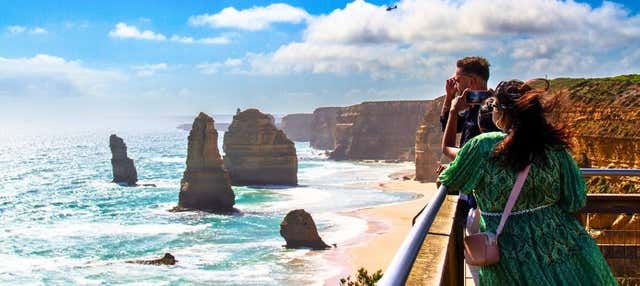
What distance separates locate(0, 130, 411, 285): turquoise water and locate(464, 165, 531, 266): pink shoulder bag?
2962cm

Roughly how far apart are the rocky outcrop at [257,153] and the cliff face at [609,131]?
184ft

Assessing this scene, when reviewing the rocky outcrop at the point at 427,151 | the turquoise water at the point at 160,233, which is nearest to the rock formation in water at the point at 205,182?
the turquoise water at the point at 160,233

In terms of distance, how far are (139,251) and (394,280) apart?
41.7m

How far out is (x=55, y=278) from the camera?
35375 millimetres

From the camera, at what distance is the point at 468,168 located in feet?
10.9

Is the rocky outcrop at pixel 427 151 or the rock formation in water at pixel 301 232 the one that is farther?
the rocky outcrop at pixel 427 151

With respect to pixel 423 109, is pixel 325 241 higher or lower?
lower

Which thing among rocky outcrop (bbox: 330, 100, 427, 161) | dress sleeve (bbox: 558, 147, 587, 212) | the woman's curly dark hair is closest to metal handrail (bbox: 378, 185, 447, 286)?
the woman's curly dark hair

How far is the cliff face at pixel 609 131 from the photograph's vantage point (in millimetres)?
A: 22094

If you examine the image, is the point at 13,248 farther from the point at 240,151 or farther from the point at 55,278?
the point at 240,151

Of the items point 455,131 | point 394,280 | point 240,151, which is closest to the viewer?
point 394,280

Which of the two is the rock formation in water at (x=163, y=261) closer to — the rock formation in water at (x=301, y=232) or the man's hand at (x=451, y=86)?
the rock formation in water at (x=301, y=232)

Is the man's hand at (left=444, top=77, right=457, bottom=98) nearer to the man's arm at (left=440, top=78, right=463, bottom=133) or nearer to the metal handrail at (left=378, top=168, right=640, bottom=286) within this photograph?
the man's arm at (left=440, top=78, right=463, bottom=133)

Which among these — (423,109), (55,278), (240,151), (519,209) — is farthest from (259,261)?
(423,109)
